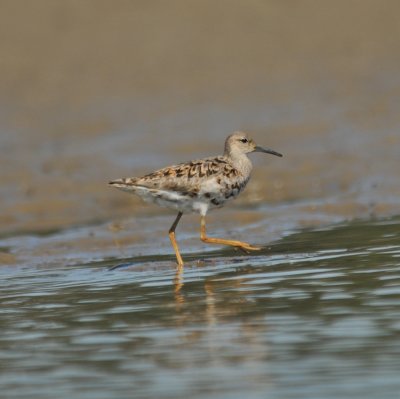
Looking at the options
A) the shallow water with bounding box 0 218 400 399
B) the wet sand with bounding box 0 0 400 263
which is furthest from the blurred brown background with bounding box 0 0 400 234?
the shallow water with bounding box 0 218 400 399

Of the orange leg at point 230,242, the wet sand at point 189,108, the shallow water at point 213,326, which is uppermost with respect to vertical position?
the wet sand at point 189,108

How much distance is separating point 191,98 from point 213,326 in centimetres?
1278

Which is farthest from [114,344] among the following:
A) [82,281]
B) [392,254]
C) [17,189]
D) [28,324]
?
[17,189]

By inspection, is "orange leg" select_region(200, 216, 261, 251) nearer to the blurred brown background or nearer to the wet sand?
the wet sand

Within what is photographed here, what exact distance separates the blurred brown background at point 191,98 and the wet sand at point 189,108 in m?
0.03

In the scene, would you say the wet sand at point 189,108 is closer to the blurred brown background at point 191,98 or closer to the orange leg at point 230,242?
the blurred brown background at point 191,98

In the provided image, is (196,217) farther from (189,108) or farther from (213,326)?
(213,326)

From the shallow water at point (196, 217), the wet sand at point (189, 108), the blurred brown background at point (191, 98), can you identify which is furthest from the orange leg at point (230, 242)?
the blurred brown background at point (191, 98)

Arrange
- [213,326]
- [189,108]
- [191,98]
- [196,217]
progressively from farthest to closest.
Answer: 1. [191,98]
2. [189,108]
3. [196,217]
4. [213,326]

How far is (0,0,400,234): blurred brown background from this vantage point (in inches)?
692

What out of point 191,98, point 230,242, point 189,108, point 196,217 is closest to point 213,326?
point 230,242

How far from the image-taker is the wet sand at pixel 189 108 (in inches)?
645

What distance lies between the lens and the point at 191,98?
21656 millimetres

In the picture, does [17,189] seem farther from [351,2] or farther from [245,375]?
[245,375]
